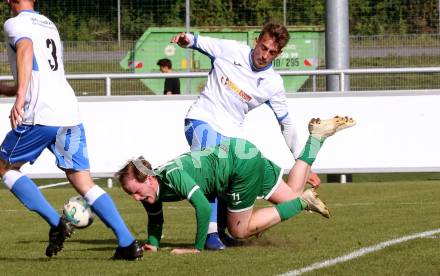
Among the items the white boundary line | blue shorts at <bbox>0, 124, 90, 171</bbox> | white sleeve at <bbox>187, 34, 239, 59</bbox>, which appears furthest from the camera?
white sleeve at <bbox>187, 34, 239, 59</bbox>

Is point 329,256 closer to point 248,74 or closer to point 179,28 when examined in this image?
point 248,74

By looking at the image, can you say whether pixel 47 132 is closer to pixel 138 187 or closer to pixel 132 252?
pixel 138 187

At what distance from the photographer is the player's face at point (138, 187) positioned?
8406mm

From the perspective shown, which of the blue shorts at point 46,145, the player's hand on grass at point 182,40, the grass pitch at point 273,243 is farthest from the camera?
the player's hand on grass at point 182,40

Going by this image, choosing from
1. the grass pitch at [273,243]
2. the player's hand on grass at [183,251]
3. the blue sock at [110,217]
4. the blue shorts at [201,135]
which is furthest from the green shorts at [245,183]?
the blue sock at [110,217]

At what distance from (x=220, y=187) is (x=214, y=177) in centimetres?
12

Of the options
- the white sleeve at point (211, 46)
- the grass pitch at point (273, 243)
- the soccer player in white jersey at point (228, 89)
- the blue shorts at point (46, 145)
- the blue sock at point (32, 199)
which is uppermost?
the white sleeve at point (211, 46)

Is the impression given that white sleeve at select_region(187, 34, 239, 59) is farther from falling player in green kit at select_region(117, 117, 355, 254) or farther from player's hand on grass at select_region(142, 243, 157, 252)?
player's hand on grass at select_region(142, 243, 157, 252)

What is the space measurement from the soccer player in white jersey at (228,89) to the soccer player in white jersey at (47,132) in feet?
4.78

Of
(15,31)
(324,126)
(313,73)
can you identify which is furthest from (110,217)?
(313,73)

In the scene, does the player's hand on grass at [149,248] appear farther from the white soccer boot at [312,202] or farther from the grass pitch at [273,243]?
the white soccer boot at [312,202]

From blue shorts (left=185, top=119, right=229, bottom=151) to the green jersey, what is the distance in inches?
24.1

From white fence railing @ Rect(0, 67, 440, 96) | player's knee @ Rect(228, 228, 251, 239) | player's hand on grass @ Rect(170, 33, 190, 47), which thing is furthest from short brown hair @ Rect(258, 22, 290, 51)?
white fence railing @ Rect(0, 67, 440, 96)

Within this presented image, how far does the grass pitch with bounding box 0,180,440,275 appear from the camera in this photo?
8016 mm
